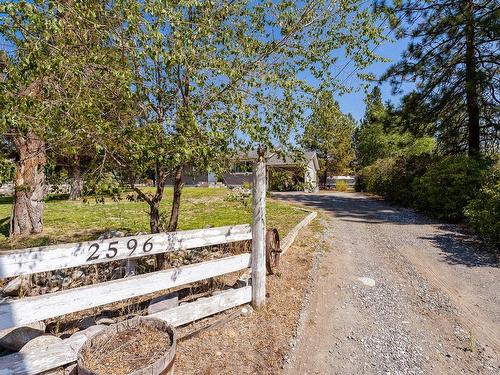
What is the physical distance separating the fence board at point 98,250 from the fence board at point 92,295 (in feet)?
0.76

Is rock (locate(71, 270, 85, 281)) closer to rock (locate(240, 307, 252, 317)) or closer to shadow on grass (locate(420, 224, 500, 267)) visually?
rock (locate(240, 307, 252, 317))

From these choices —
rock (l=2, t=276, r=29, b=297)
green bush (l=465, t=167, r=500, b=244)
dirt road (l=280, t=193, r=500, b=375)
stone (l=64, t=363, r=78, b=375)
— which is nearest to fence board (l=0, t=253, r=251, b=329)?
stone (l=64, t=363, r=78, b=375)

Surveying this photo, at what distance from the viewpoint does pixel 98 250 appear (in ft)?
9.43

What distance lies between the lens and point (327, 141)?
469 centimetres

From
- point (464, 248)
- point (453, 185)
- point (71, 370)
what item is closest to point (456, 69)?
point (453, 185)

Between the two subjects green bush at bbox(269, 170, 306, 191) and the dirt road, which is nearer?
the dirt road

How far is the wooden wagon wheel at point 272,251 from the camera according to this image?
4965 millimetres

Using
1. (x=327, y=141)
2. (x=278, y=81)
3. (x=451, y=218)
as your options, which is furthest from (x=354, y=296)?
(x=451, y=218)

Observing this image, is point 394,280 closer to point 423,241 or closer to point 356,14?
point 423,241

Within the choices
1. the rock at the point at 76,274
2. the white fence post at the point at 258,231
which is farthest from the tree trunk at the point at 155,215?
the white fence post at the point at 258,231

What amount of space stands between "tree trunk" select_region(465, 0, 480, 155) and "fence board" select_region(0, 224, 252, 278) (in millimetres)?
11747

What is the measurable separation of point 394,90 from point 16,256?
567 inches

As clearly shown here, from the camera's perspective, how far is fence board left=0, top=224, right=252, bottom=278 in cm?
246

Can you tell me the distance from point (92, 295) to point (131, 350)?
670 mm
